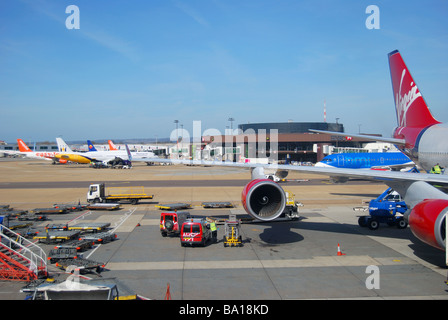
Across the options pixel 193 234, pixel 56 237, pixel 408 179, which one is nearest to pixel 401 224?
pixel 408 179

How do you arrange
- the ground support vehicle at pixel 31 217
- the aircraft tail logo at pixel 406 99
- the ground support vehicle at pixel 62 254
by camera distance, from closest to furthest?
1. the ground support vehicle at pixel 62 254
2. the aircraft tail logo at pixel 406 99
3. the ground support vehicle at pixel 31 217

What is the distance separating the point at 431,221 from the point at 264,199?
6838 millimetres

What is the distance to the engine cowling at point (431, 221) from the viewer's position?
13.6 metres

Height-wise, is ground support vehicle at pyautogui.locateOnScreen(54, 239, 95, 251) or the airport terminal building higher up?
the airport terminal building

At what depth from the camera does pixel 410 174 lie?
17688mm

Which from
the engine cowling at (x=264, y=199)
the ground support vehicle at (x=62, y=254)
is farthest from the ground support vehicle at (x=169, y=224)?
the engine cowling at (x=264, y=199)

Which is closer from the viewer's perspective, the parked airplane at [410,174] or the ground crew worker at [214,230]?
the parked airplane at [410,174]

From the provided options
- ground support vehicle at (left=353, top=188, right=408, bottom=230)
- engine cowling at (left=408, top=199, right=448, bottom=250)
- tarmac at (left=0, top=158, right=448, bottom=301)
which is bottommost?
tarmac at (left=0, top=158, right=448, bottom=301)

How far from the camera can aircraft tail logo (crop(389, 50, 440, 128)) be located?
2587 centimetres

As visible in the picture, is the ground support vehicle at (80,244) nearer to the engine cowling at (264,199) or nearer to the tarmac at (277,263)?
the tarmac at (277,263)

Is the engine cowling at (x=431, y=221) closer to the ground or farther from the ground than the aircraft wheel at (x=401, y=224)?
farther from the ground

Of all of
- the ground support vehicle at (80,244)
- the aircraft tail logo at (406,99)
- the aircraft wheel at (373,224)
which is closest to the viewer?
the ground support vehicle at (80,244)

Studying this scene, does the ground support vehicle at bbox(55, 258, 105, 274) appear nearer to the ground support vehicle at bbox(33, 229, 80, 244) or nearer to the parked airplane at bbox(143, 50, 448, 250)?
the ground support vehicle at bbox(33, 229, 80, 244)

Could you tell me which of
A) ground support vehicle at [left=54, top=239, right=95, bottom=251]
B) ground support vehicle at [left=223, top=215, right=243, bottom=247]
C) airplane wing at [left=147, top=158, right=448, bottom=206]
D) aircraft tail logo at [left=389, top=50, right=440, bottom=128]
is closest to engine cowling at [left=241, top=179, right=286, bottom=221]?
airplane wing at [left=147, top=158, right=448, bottom=206]
